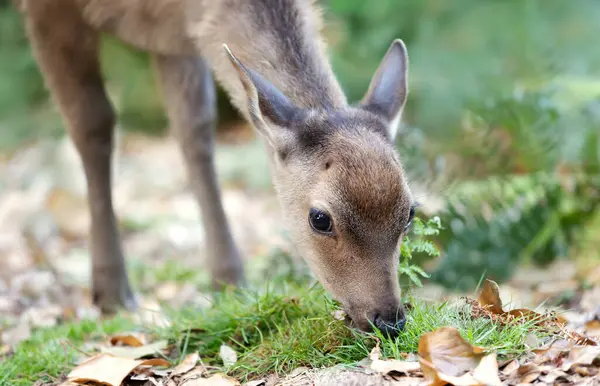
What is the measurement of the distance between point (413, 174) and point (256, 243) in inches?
119

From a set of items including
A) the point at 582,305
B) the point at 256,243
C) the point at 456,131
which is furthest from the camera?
the point at 256,243

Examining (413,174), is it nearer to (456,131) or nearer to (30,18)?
(456,131)

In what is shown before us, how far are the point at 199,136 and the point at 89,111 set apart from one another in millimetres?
958

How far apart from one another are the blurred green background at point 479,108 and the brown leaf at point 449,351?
2.85m

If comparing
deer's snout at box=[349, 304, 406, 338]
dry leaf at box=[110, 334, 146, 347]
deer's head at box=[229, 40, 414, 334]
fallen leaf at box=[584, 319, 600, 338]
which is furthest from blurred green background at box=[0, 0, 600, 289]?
dry leaf at box=[110, 334, 146, 347]

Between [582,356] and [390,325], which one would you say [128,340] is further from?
[582,356]

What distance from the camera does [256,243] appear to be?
30.4 feet

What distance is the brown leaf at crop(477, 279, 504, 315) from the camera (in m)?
4.30

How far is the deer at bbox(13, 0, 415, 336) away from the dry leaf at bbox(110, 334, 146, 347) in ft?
3.03

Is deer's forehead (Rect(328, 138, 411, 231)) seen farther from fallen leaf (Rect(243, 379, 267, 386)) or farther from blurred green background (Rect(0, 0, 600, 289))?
blurred green background (Rect(0, 0, 600, 289))

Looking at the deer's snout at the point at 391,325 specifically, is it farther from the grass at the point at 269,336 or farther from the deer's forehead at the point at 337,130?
the deer's forehead at the point at 337,130

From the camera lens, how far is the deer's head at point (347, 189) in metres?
4.20

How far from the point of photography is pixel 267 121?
4.75 m

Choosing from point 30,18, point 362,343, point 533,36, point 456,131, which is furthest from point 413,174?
point 533,36
